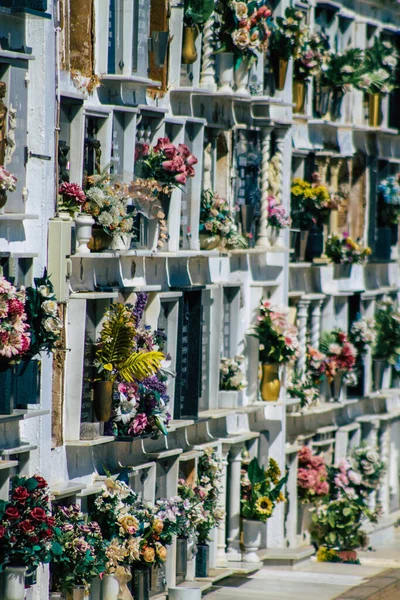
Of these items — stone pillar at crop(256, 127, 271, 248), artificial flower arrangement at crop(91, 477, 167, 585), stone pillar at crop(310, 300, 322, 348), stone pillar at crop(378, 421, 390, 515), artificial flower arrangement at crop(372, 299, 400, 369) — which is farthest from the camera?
stone pillar at crop(378, 421, 390, 515)

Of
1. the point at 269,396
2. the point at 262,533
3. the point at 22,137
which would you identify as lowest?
the point at 262,533

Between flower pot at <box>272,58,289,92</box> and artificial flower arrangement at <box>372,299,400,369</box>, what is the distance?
308 inches

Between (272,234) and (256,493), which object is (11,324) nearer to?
(256,493)

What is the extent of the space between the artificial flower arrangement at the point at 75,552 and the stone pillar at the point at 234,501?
7.25 meters

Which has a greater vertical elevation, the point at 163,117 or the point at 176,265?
the point at 163,117

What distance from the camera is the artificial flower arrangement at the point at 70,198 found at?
2738 cm

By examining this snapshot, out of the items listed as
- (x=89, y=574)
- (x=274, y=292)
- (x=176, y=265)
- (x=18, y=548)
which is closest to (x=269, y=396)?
(x=274, y=292)

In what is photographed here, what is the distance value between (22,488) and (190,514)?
6.32 m

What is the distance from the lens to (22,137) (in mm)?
25828

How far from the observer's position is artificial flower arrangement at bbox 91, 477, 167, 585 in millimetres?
27859

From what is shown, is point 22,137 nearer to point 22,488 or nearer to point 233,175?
point 22,488

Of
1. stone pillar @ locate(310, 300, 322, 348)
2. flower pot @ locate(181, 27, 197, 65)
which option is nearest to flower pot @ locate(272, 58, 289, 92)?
flower pot @ locate(181, 27, 197, 65)

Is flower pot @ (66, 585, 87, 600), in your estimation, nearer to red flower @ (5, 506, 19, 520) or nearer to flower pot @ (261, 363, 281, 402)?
red flower @ (5, 506, 19, 520)

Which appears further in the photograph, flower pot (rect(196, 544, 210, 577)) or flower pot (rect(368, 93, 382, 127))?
flower pot (rect(368, 93, 382, 127))
